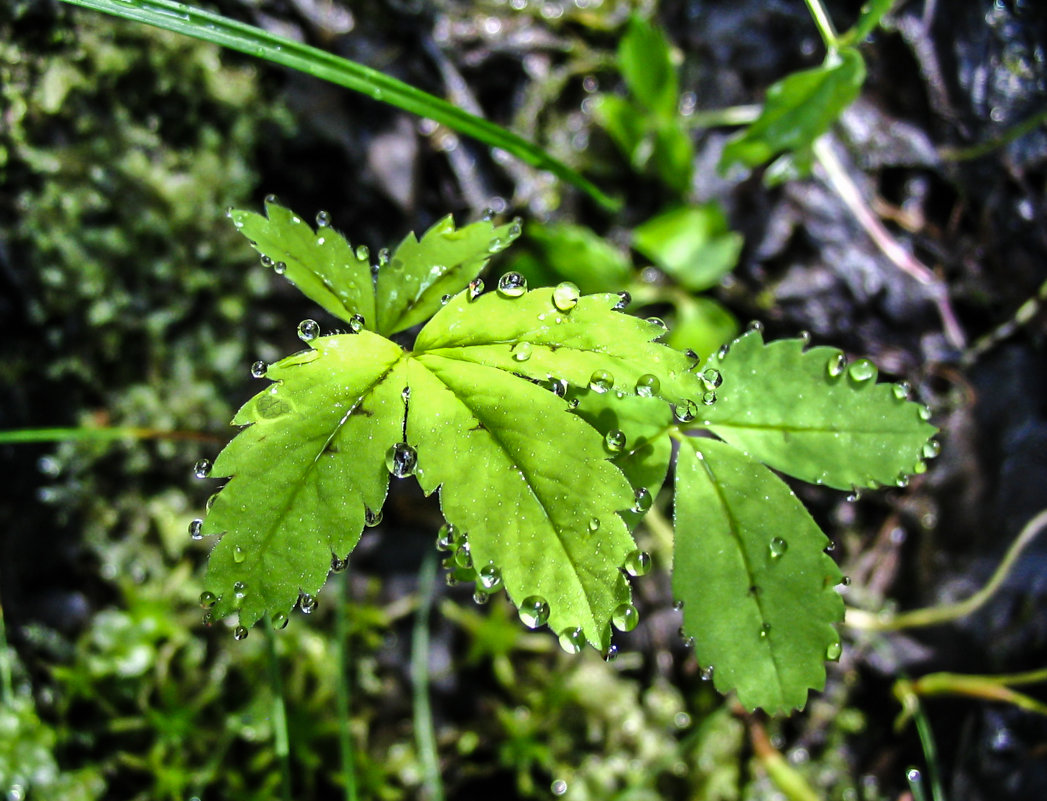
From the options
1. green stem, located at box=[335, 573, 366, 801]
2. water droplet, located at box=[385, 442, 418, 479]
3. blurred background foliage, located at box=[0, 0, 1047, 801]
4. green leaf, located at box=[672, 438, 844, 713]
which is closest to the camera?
water droplet, located at box=[385, 442, 418, 479]

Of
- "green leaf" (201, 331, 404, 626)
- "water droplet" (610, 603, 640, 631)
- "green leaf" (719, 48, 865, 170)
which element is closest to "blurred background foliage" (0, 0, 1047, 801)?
"green leaf" (719, 48, 865, 170)

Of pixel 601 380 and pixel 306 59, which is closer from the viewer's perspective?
pixel 601 380

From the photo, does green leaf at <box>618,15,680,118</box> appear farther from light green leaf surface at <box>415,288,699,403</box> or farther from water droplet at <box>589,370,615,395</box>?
water droplet at <box>589,370,615,395</box>

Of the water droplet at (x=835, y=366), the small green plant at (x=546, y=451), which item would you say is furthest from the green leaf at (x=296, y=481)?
the water droplet at (x=835, y=366)

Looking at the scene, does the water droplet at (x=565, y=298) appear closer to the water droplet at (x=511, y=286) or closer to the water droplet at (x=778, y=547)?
the water droplet at (x=511, y=286)

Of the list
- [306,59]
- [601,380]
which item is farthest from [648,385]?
[306,59]

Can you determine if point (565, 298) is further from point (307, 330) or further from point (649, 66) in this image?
point (649, 66)

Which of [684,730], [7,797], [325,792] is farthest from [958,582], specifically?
[7,797]
